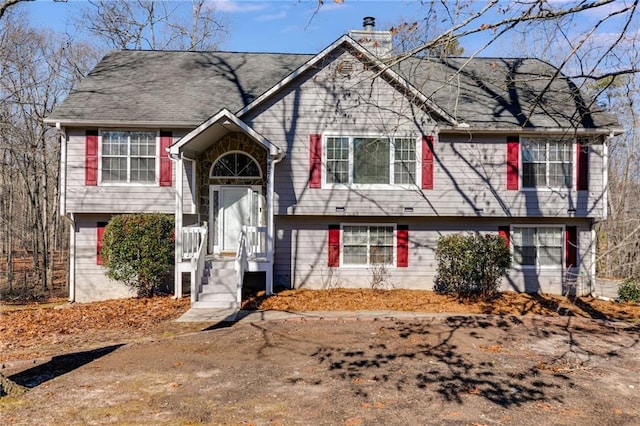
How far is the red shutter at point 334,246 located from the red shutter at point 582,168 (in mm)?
7167

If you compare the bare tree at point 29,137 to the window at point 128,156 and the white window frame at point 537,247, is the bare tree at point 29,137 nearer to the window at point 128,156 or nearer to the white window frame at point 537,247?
the window at point 128,156

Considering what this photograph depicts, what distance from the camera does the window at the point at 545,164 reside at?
13.3m

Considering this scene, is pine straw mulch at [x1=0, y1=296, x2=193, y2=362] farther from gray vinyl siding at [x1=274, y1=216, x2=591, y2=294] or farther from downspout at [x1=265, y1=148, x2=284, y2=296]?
gray vinyl siding at [x1=274, y1=216, x2=591, y2=294]

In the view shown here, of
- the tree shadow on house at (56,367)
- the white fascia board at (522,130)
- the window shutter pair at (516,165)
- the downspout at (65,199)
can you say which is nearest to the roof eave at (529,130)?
the white fascia board at (522,130)

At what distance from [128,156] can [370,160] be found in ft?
22.8

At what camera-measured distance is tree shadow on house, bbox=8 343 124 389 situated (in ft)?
20.4

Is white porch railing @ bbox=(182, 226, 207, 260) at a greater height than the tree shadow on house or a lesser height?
greater

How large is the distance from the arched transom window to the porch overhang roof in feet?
4.17

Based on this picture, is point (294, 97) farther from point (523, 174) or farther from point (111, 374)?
point (111, 374)

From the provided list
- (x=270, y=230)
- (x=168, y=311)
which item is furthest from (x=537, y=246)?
(x=168, y=311)

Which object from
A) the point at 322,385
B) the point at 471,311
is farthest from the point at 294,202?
the point at 322,385

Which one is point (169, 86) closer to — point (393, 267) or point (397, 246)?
point (397, 246)

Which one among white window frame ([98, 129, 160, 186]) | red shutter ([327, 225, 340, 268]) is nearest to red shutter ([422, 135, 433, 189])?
red shutter ([327, 225, 340, 268])

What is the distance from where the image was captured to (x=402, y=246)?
13516mm
